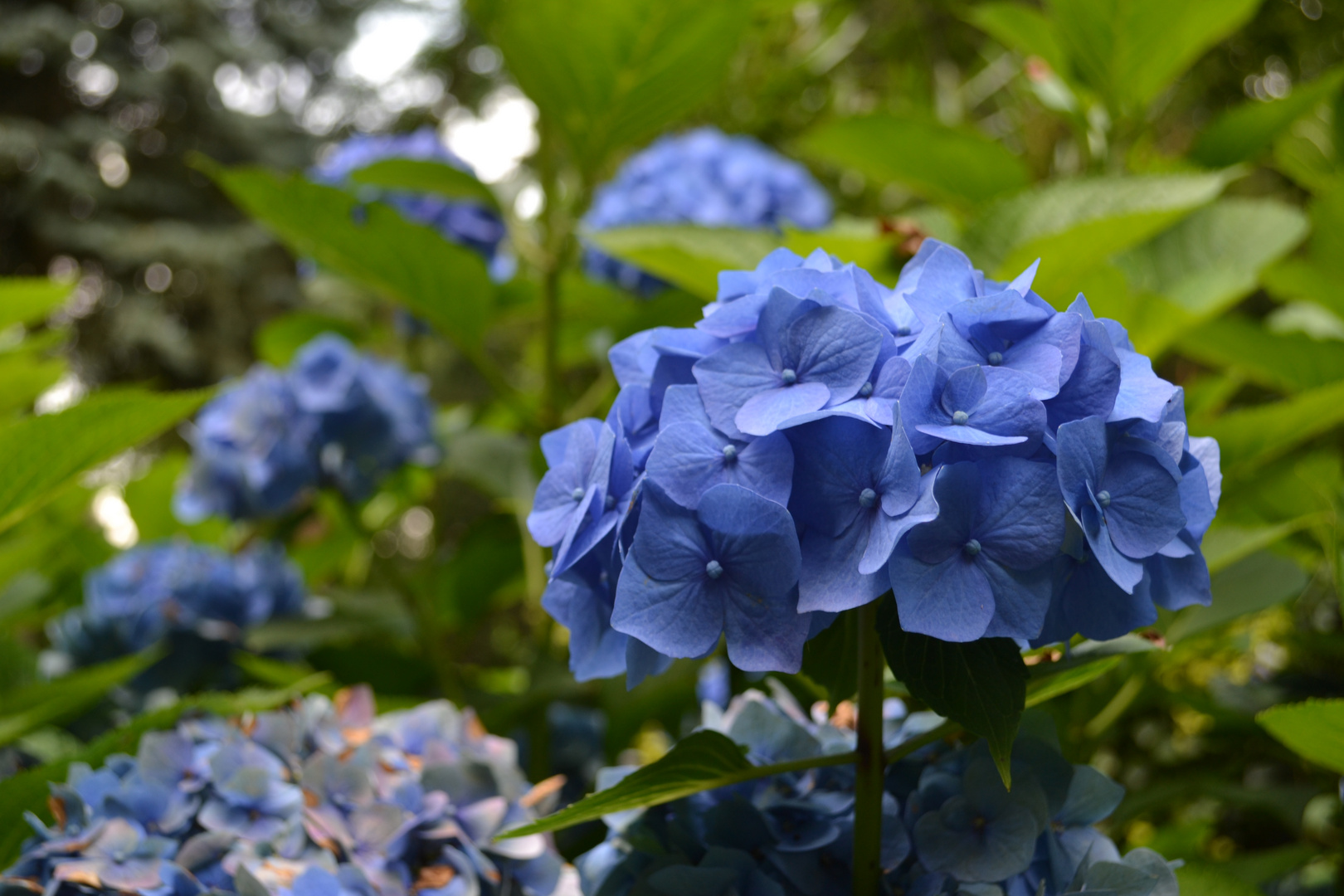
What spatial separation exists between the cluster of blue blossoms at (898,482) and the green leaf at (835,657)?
49mm

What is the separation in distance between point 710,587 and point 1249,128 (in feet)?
2.43

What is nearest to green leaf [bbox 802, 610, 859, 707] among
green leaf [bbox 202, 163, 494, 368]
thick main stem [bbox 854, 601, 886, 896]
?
thick main stem [bbox 854, 601, 886, 896]

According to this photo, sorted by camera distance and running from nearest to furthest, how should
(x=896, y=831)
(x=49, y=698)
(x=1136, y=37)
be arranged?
(x=896, y=831) → (x=49, y=698) → (x=1136, y=37)

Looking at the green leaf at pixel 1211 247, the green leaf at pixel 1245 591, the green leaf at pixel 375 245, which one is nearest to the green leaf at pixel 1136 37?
the green leaf at pixel 1211 247

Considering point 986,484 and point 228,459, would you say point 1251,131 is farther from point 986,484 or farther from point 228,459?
point 228,459

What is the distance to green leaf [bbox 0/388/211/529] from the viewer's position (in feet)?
1.92

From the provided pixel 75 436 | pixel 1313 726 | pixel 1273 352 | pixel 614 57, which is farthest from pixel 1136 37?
pixel 75 436

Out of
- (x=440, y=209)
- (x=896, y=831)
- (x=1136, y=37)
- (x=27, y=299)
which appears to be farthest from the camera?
(x=440, y=209)

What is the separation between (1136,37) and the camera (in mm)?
801

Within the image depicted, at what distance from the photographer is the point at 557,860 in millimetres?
575

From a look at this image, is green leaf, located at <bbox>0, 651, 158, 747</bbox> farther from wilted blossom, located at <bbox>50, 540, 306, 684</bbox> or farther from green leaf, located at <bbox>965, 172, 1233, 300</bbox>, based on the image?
green leaf, located at <bbox>965, 172, 1233, 300</bbox>

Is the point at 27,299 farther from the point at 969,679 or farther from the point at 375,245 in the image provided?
the point at 969,679

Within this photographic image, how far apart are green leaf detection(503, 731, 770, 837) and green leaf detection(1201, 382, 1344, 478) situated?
0.43 meters

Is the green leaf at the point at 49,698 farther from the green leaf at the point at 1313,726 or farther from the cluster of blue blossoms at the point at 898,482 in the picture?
the green leaf at the point at 1313,726
